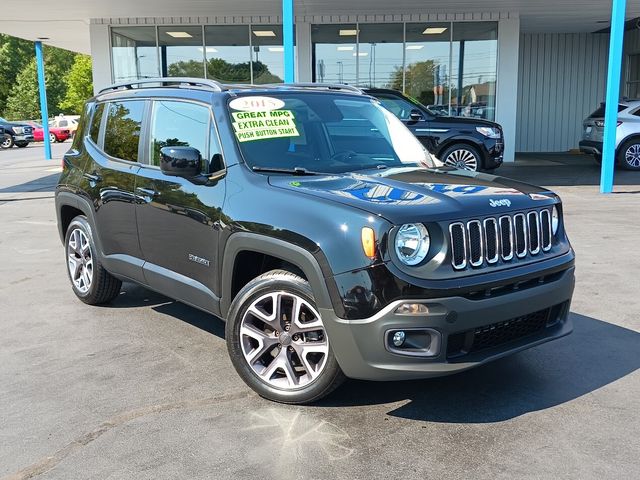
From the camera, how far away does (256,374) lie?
147 inches

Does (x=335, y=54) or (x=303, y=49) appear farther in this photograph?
(x=335, y=54)

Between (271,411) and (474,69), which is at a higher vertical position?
(474,69)

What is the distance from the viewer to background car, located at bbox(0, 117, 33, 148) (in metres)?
33.8

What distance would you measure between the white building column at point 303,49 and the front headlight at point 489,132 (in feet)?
20.0

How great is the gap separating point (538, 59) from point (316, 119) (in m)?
19.7

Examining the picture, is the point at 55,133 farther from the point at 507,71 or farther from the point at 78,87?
the point at 507,71

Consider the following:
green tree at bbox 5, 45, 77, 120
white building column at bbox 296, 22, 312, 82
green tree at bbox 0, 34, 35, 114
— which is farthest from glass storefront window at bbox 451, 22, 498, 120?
green tree at bbox 0, 34, 35, 114

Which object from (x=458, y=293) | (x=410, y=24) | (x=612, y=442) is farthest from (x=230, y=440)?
(x=410, y=24)

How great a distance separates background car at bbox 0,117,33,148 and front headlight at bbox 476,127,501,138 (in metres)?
28.6

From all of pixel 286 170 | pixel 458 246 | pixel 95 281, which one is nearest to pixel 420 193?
pixel 458 246

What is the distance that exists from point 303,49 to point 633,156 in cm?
891

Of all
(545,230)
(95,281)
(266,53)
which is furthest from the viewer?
(266,53)

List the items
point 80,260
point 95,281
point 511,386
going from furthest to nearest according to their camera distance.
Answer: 1. point 80,260
2. point 95,281
3. point 511,386

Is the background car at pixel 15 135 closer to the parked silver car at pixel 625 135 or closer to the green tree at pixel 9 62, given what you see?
the green tree at pixel 9 62
